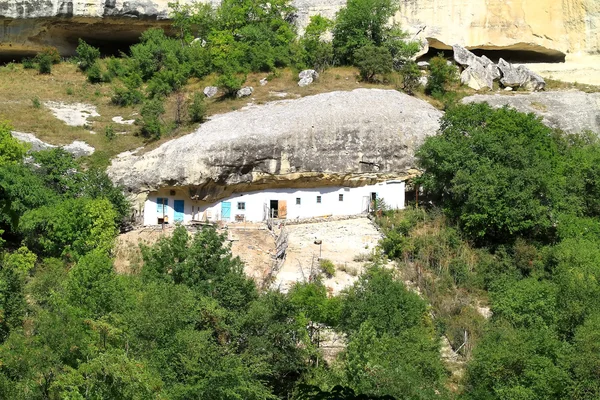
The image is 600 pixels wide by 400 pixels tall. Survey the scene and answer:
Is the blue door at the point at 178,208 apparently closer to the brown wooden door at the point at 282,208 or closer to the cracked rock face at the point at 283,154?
the cracked rock face at the point at 283,154

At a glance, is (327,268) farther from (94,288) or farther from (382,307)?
(94,288)

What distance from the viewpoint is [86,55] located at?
2286 inches

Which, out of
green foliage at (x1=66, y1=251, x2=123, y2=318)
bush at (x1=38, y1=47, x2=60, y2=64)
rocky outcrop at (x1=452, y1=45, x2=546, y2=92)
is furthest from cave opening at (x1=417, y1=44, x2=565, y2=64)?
green foliage at (x1=66, y1=251, x2=123, y2=318)

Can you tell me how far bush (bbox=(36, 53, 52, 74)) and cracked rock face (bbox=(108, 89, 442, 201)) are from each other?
13.4m

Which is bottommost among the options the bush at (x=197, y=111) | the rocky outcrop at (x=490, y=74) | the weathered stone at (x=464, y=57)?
the bush at (x=197, y=111)

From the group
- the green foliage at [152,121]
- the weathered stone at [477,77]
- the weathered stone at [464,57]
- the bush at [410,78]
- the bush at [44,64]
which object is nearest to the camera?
the green foliage at [152,121]

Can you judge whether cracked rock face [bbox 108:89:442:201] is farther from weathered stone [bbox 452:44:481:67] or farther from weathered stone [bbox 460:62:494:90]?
weathered stone [bbox 452:44:481:67]

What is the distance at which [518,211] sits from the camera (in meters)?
40.9

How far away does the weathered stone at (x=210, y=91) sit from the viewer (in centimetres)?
5184

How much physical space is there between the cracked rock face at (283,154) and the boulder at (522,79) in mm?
9320

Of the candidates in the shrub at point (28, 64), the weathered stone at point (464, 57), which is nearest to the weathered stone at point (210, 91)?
the shrub at point (28, 64)

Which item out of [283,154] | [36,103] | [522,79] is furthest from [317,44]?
[36,103]

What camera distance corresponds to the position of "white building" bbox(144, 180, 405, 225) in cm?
4553

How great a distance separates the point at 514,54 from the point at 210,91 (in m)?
17.0
